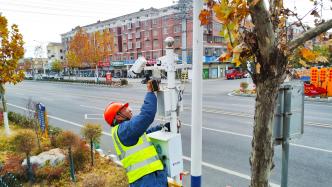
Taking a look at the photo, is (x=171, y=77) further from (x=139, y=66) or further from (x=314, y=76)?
(x=314, y=76)

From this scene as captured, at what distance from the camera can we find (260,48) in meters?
2.56

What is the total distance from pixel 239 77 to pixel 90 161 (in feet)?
142

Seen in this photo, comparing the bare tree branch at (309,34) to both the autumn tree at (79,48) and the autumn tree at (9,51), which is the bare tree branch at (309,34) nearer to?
the autumn tree at (9,51)

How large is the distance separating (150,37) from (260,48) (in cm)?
6025

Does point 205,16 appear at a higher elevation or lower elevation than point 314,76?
higher

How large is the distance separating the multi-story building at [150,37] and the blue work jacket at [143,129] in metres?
44.4

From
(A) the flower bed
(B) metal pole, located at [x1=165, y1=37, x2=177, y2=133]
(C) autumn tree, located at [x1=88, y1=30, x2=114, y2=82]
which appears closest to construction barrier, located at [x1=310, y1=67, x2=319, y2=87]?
(A) the flower bed

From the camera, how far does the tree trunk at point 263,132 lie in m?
2.66

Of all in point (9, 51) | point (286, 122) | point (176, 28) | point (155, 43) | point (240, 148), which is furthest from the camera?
point (155, 43)

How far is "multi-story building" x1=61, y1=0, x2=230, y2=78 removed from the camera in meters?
52.4

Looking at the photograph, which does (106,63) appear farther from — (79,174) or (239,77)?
(79,174)

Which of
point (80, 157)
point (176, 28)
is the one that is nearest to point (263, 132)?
point (80, 157)

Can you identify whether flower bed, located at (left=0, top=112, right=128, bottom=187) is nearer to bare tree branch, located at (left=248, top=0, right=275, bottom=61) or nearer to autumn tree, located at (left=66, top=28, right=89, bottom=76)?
bare tree branch, located at (left=248, top=0, right=275, bottom=61)

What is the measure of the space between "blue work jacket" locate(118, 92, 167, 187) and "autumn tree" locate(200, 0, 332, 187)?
3.60ft
